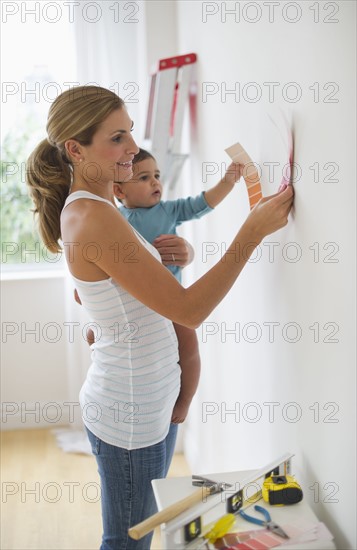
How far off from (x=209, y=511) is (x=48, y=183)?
2.69 feet

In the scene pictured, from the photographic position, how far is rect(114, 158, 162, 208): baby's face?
2.00 m

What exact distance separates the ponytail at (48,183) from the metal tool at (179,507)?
695 millimetres

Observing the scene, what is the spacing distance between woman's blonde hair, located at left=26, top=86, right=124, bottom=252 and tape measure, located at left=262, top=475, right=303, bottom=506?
2.54 feet

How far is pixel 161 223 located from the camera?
2.07 metres

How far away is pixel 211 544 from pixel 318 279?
1.81 ft

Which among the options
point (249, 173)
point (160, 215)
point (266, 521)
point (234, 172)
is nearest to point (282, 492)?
point (266, 521)

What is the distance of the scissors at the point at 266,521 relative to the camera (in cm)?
126

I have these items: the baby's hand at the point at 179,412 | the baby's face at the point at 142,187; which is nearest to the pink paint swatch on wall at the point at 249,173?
the baby's face at the point at 142,187

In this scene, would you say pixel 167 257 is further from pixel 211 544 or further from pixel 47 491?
pixel 47 491

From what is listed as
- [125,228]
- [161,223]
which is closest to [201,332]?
[161,223]

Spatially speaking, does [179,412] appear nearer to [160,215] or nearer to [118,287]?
[118,287]

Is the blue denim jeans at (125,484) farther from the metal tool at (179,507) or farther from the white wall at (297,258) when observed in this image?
the white wall at (297,258)

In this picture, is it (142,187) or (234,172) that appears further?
(142,187)

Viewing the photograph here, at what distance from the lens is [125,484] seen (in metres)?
1.54
